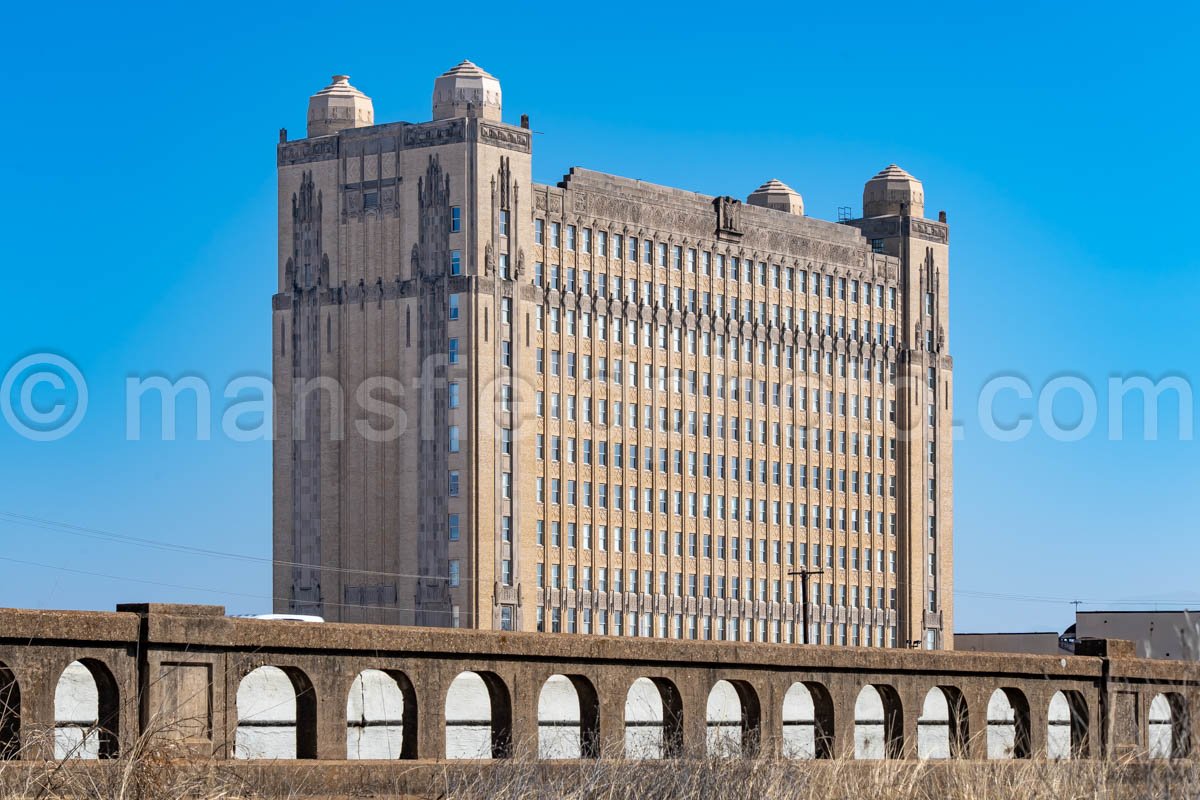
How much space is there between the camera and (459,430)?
106 meters

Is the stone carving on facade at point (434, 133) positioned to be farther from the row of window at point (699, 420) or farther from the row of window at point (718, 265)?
the row of window at point (699, 420)

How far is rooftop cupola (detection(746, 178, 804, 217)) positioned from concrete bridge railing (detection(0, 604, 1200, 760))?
84290 millimetres

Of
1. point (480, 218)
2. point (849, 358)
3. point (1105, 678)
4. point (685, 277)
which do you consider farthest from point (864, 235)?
point (1105, 678)

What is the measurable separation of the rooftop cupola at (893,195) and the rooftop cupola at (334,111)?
3765cm

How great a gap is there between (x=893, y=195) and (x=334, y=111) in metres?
39.9

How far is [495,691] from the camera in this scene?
35.4 metres

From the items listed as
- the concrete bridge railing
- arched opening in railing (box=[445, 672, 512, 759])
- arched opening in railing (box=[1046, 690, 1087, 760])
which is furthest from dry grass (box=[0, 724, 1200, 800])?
arched opening in railing (box=[1046, 690, 1087, 760])

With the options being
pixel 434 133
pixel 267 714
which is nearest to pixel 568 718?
pixel 267 714

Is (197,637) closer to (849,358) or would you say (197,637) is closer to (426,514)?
(426,514)

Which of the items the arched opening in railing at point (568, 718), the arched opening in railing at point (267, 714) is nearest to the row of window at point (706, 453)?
the arched opening in railing at point (568, 718)

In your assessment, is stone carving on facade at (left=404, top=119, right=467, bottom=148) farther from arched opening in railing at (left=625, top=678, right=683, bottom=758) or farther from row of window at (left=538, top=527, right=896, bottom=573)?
arched opening in railing at (left=625, top=678, right=683, bottom=758)

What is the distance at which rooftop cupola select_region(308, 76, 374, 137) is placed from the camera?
112562 mm

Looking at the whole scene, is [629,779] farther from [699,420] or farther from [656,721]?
[699,420]

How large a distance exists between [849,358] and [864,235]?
9.19 m
